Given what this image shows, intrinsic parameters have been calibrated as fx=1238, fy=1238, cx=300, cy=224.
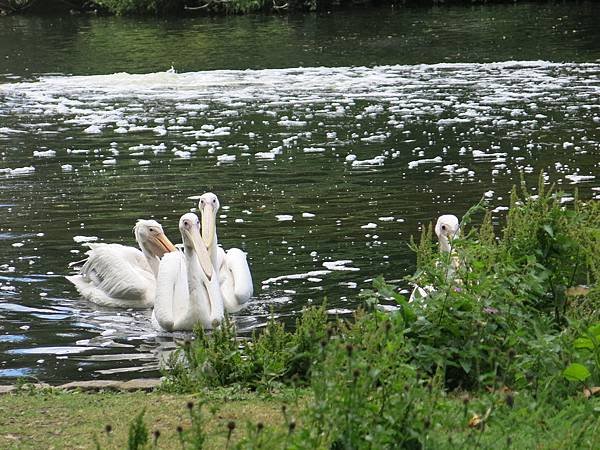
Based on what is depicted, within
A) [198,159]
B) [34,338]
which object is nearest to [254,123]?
[198,159]

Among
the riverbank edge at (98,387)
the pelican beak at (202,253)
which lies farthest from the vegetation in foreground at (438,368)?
the pelican beak at (202,253)

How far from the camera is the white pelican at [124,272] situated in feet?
36.9

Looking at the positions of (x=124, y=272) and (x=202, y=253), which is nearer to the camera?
(x=202, y=253)

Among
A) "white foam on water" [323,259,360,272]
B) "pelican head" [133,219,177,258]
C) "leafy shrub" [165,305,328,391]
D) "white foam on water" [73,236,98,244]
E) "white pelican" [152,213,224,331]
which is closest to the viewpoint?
"leafy shrub" [165,305,328,391]

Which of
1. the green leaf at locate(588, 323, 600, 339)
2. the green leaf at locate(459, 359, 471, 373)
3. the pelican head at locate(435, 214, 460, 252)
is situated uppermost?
the green leaf at locate(588, 323, 600, 339)

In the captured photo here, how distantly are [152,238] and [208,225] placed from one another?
3.03ft

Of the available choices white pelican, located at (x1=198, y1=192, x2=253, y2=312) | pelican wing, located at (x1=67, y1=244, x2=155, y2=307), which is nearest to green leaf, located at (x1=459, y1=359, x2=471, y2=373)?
white pelican, located at (x1=198, y1=192, x2=253, y2=312)

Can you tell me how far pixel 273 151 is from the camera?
18438 mm

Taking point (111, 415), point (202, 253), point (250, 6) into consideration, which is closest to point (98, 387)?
point (111, 415)

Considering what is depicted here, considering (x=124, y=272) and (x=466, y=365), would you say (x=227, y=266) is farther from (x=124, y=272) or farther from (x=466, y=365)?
(x=466, y=365)

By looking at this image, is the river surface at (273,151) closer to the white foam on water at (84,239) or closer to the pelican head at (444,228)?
the white foam on water at (84,239)

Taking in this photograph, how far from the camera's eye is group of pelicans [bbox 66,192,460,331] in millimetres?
10258

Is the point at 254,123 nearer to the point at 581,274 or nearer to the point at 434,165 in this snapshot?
the point at 434,165

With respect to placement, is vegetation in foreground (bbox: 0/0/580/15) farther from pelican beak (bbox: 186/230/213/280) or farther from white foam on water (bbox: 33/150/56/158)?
pelican beak (bbox: 186/230/213/280)
